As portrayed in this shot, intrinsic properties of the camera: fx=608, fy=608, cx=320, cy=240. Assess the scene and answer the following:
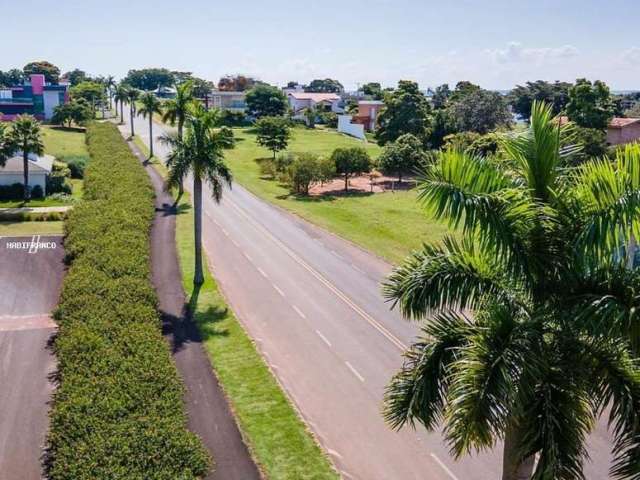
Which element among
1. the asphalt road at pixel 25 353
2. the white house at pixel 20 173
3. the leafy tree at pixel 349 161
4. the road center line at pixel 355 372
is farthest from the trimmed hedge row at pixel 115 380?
the leafy tree at pixel 349 161

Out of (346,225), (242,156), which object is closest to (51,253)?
(346,225)

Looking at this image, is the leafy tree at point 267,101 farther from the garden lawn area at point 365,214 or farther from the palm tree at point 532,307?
the palm tree at point 532,307

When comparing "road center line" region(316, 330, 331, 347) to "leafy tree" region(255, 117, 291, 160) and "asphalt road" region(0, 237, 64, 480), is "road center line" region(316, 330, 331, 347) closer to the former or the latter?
"asphalt road" region(0, 237, 64, 480)

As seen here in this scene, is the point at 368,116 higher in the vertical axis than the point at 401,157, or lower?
higher

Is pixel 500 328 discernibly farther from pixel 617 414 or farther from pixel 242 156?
pixel 242 156

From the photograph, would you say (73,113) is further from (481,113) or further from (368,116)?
(481,113)

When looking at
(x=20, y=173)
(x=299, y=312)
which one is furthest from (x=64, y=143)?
(x=299, y=312)
